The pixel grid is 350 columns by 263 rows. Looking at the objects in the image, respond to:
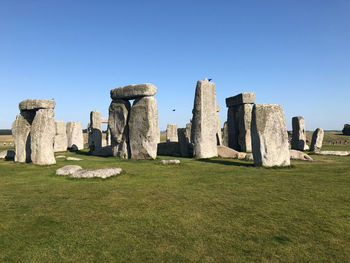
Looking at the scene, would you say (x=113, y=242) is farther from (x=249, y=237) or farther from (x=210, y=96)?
(x=210, y=96)

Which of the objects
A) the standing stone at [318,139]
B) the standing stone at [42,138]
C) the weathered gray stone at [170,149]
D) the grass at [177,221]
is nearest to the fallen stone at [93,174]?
the grass at [177,221]

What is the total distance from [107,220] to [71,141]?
19.4 metres

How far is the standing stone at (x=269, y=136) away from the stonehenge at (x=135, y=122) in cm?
538

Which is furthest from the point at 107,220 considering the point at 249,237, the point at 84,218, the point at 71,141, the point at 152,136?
the point at 71,141

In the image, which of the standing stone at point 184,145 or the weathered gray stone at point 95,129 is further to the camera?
the weathered gray stone at point 95,129

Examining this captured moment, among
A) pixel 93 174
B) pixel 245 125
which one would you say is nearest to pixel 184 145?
pixel 245 125

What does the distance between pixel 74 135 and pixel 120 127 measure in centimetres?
981

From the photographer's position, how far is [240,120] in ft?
55.8

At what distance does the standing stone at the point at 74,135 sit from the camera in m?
21.5

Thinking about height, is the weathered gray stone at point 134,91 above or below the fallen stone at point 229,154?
above

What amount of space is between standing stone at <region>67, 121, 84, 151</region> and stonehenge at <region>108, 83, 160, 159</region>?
8.88m

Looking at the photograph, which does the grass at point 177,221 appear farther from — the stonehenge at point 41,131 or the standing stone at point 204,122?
the standing stone at point 204,122

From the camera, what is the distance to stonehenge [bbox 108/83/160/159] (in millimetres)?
12562

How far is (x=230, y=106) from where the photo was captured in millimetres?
18266
